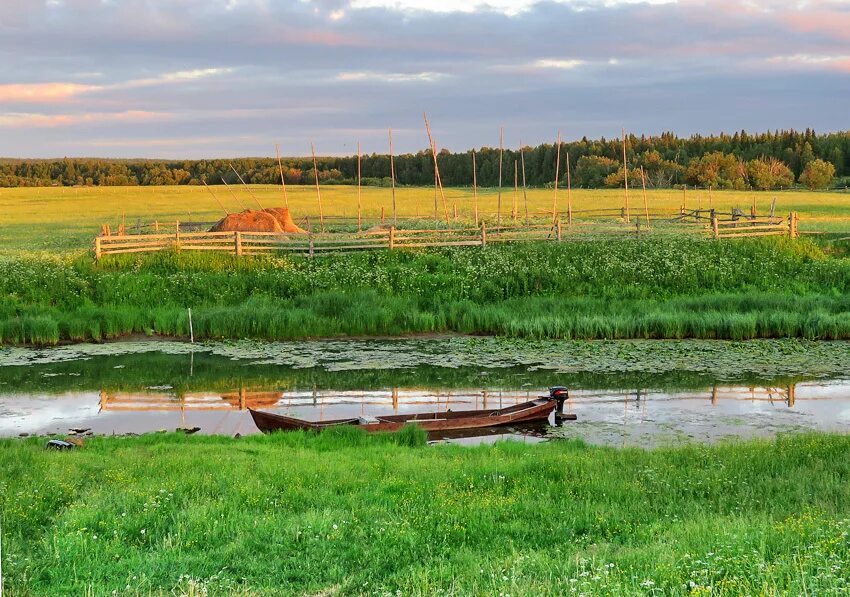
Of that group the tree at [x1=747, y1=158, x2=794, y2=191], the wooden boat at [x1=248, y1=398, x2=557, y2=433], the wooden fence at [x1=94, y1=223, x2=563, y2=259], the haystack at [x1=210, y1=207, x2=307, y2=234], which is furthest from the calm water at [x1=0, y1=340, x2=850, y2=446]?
the tree at [x1=747, y1=158, x2=794, y2=191]

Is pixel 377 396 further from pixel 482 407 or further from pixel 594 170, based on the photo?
pixel 594 170

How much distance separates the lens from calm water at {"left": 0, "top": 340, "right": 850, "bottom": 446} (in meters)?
18.2

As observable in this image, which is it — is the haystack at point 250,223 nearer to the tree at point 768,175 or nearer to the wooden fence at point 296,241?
the wooden fence at point 296,241

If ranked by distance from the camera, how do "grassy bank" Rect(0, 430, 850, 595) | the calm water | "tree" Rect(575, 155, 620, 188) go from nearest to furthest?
"grassy bank" Rect(0, 430, 850, 595) < the calm water < "tree" Rect(575, 155, 620, 188)

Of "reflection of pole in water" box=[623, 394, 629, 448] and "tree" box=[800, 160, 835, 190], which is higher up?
"tree" box=[800, 160, 835, 190]

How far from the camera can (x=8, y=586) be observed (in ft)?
26.4

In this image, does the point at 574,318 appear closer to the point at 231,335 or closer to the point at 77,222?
the point at 231,335

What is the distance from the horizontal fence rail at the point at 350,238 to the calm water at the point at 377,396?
475 inches

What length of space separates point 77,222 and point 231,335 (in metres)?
39.8

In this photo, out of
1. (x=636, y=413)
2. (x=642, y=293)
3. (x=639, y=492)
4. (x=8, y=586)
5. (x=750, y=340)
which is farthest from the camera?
(x=642, y=293)

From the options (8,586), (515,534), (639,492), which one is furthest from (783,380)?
(8,586)

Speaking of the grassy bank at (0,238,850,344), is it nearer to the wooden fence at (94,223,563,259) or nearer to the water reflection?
the wooden fence at (94,223,563,259)

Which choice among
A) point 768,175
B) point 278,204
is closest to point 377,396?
point 278,204

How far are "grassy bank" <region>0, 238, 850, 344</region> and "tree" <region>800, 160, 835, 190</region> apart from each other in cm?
5996
